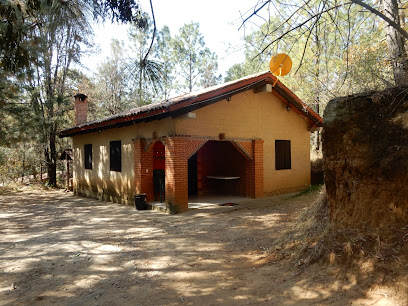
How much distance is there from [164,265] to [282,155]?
8148 millimetres

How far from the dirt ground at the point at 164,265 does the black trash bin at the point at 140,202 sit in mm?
730

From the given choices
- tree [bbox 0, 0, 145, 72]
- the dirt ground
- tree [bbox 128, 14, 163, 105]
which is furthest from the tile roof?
tree [bbox 128, 14, 163, 105]

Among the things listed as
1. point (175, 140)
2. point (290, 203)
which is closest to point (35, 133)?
point (175, 140)

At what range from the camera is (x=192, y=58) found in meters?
27.6

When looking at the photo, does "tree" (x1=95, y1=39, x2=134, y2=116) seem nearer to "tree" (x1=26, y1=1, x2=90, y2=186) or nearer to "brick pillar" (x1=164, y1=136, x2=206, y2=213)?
"tree" (x1=26, y1=1, x2=90, y2=186)

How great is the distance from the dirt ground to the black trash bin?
0.73 m

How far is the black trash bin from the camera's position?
916 centimetres

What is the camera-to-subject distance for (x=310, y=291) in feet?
10.9

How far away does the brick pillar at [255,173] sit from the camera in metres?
10.4

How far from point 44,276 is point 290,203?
7.34m

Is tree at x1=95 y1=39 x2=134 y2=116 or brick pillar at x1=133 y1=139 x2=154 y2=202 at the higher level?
tree at x1=95 y1=39 x2=134 y2=116

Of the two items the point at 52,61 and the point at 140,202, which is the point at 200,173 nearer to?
the point at 140,202

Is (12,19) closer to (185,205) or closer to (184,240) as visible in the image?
(184,240)

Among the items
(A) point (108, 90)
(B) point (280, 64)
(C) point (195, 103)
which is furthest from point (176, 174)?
(A) point (108, 90)
